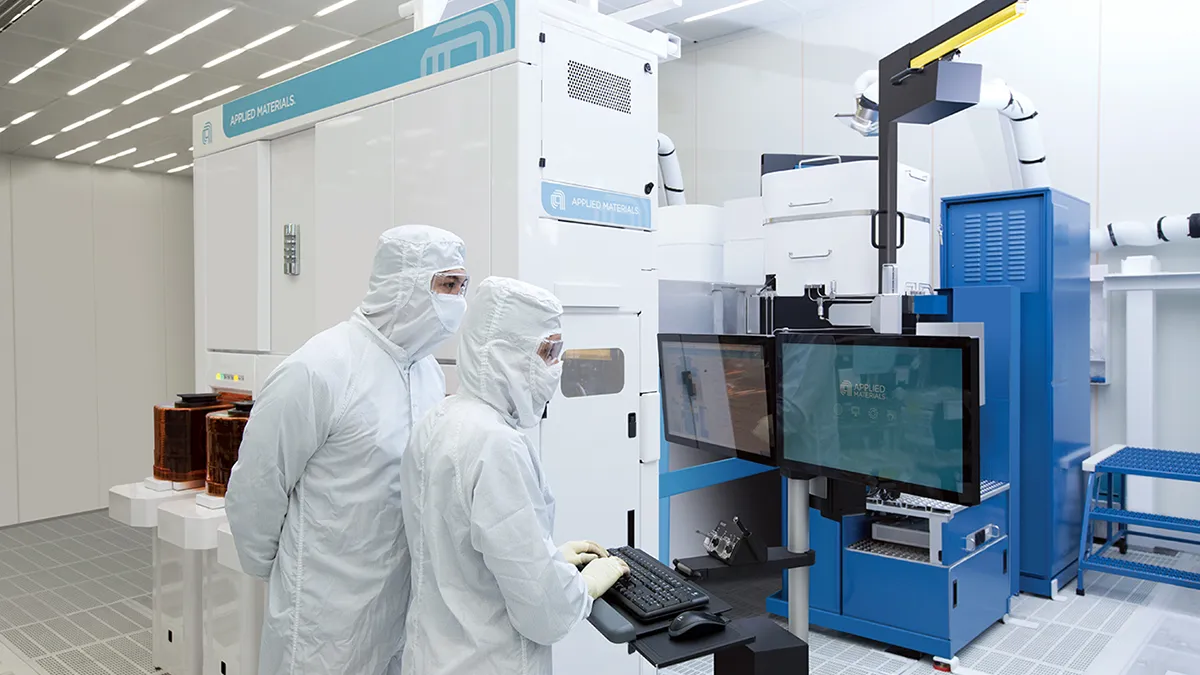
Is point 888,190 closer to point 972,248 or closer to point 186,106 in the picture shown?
point 972,248

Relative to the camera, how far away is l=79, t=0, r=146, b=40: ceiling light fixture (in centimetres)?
459

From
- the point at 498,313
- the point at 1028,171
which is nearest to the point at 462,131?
the point at 498,313

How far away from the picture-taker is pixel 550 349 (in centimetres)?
173

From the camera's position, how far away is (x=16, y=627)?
4.26m

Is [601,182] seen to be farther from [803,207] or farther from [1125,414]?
[1125,414]

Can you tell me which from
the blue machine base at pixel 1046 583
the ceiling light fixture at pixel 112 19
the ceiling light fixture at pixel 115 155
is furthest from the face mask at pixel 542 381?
the ceiling light fixture at pixel 115 155

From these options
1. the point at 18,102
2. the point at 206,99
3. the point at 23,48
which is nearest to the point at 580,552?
the point at 23,48

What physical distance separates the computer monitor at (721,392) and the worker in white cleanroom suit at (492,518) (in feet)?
2.14

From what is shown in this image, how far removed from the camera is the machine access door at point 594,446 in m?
2.54

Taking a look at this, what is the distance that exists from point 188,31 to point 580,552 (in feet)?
15.3

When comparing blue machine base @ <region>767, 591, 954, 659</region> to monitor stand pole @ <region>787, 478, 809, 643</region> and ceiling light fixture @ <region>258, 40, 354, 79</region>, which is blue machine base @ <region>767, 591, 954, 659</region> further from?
ceiling light fixture @ <region>258, 40, 354, 79</region>

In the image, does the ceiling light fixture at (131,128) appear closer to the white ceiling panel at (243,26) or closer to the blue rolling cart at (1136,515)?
the white ceiling panel at (243,26)

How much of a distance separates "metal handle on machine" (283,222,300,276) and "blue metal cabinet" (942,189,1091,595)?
10.4ft

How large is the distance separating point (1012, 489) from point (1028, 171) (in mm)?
1903
